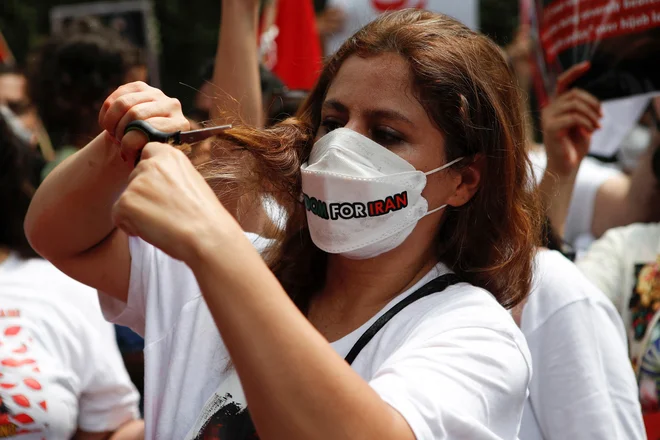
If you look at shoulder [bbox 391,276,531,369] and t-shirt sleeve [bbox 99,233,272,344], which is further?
t-shirt sleeve [bbox 99,233,272,344]

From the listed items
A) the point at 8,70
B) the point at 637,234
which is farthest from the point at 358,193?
the point at 8,70

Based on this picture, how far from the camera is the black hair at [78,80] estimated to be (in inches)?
177

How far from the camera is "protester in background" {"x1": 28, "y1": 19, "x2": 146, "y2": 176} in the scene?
4.51 meters

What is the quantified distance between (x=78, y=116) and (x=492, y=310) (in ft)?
10.0

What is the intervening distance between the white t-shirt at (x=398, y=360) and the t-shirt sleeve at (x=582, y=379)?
551 millimetres

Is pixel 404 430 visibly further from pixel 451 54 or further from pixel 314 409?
pixel 451 54

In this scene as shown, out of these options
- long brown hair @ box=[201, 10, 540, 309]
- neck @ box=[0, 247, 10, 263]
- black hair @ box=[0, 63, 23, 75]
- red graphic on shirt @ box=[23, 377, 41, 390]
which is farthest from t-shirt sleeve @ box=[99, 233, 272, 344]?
black hair @ box=[0, 63, 23, 75]

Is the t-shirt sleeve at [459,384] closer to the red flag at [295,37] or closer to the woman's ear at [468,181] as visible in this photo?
the woman's ear at [468,181]

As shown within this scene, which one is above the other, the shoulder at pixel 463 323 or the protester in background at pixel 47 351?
the shoulder at pixel 463 323

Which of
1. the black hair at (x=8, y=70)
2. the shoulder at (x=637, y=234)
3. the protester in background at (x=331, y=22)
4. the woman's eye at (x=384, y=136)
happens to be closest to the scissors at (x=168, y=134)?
the woman's eye at (x=384, y=136)

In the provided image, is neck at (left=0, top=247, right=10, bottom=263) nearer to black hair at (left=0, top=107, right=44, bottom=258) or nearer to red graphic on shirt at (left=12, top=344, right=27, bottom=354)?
black hair at (left=0, top=107, right=44, bottom=258)

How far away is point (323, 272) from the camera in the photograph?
2.39 metres

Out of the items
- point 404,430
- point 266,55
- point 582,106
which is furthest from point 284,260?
point 266,55

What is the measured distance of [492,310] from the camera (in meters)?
2.00
